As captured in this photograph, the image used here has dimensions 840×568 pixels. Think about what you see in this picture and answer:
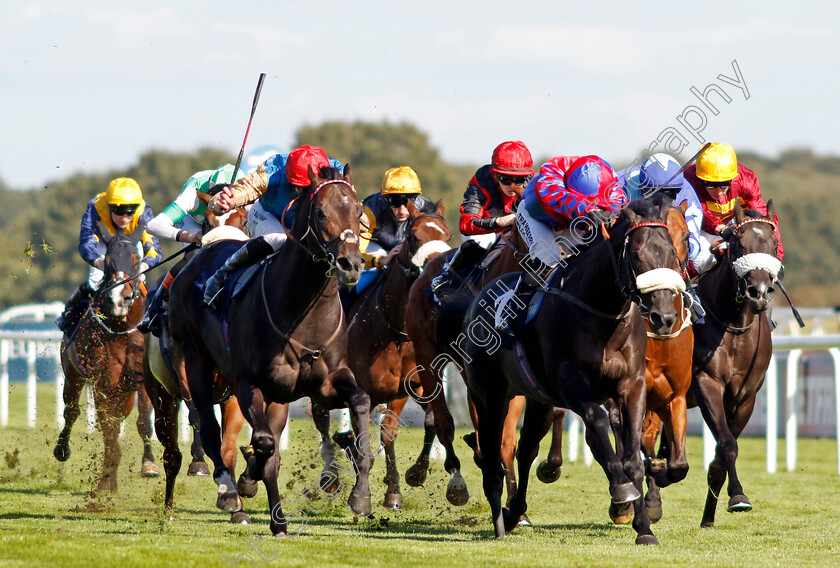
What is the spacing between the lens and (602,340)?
20.1 feet

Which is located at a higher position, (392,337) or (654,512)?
(392,337)

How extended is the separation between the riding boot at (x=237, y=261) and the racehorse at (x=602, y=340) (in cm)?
136

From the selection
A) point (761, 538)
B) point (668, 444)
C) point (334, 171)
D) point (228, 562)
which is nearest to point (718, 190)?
point (668, 444)

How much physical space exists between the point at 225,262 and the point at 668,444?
2.90 meters

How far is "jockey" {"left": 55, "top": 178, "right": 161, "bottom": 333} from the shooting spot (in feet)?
33.0

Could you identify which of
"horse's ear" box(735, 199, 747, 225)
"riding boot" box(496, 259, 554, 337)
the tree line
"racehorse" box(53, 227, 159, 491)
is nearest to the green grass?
"racehorse" box(53, 227, 159, 491)

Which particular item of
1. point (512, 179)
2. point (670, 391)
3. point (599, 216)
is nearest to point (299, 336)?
point (599, 216)

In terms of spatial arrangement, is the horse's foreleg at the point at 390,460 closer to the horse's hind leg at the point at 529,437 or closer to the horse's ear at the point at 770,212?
the horse's hind leg at the point at 529,437

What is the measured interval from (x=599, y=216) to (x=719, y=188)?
2253mm

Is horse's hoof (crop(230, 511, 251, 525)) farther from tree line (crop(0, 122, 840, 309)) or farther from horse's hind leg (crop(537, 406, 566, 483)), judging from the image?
tree line (crop(0, 122, 840, 309))

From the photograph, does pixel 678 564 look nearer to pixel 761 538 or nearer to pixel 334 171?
pixel 761 538

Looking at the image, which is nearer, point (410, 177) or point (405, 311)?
point (405, 311)

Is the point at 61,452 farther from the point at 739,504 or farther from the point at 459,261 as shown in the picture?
the point at 739,504

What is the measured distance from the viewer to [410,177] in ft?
30.9
